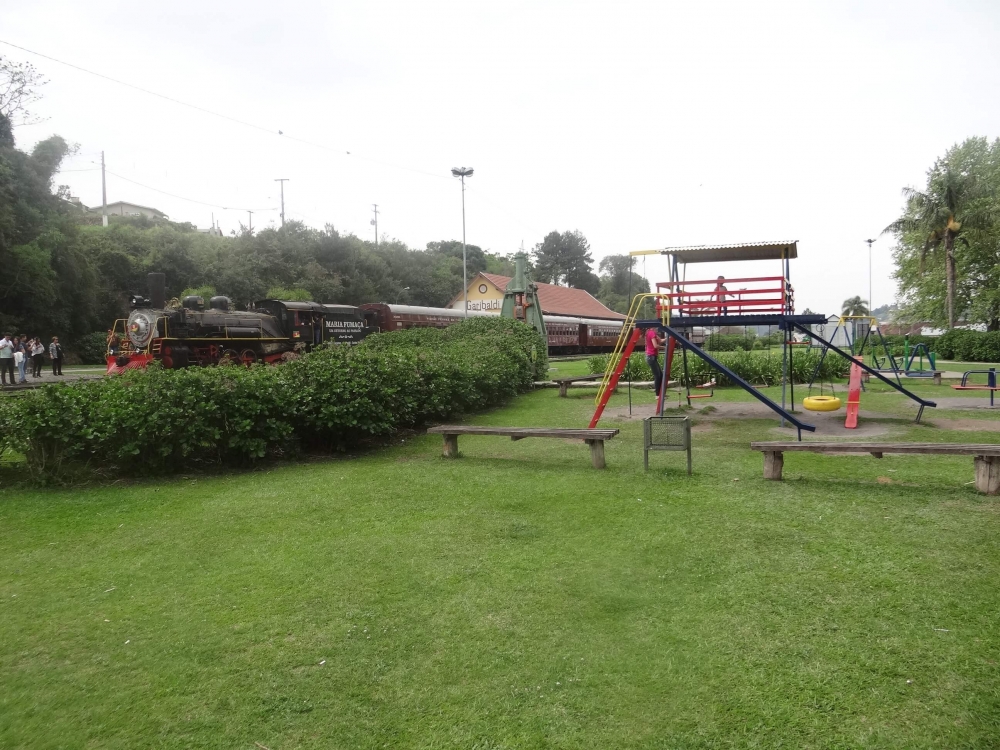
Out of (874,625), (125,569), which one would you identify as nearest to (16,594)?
(125,569)

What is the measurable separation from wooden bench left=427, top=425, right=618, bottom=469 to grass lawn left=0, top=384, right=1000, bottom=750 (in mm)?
791

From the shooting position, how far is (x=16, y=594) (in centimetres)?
436

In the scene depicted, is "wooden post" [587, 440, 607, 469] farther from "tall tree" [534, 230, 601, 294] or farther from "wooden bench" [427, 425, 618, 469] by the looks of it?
"tall tree" [534, 230, 601, 294]

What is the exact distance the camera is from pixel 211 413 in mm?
7559

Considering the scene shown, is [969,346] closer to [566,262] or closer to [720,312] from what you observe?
[720,312]

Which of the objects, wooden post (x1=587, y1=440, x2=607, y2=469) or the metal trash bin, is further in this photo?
wooden post (x1=587, y1=440, x2=607, y2=469)

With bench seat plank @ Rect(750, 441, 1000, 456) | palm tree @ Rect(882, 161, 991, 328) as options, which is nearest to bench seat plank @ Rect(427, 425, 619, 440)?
bench seat plank @ Rect(750, 441, 1000, 456)

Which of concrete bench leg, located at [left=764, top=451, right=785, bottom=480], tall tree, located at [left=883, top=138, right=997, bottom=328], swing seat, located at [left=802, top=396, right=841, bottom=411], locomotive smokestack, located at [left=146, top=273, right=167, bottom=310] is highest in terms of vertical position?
tall tree, located at [left=883, top=138, right=997, bottom=328]

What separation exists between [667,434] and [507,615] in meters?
3.84

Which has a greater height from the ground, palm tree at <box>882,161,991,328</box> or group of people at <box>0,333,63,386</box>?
palm tree at <box>882,161,991,328</box>

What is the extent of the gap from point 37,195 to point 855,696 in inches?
1583

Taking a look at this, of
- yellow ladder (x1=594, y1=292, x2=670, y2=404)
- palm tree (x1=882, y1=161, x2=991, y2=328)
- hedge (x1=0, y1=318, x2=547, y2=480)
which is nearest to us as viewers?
hedge (x1=0, y1=318, x2=547, y2=480)

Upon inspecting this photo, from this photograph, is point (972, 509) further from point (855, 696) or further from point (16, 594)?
point (16, 594)

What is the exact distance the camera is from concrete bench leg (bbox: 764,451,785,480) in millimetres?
6934
